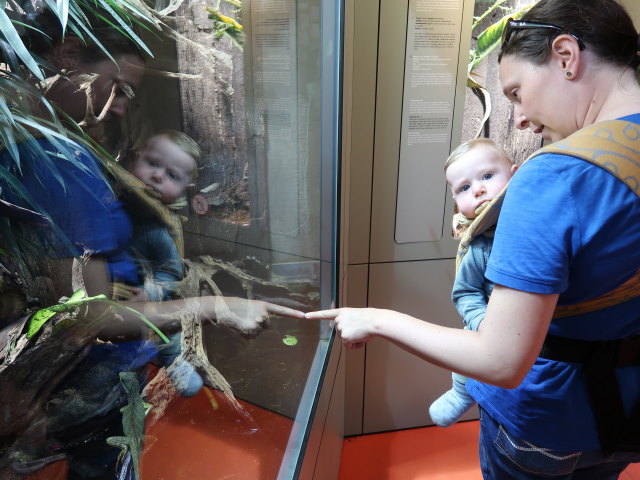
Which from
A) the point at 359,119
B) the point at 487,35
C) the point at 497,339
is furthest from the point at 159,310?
the point at 487,35

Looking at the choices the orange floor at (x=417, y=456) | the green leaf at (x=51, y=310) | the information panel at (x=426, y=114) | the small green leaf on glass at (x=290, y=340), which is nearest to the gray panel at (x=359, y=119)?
the information panel at (x=426, y=114)

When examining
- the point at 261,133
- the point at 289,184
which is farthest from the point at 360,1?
the point at 261,133

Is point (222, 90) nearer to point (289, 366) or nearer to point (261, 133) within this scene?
point (261, 133)

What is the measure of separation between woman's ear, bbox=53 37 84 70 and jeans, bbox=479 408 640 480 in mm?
973

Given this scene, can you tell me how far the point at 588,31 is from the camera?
696 mm

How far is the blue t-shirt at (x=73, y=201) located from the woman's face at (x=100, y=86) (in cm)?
4

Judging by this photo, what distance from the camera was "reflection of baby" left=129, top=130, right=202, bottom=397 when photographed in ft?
1.62

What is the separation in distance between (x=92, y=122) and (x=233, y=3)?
505 millimetres

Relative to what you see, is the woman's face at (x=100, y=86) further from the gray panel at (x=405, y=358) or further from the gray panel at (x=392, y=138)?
the gray panel at (x=405, y=358)

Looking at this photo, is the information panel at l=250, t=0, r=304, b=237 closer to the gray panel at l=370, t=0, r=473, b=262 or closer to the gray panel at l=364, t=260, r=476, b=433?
the gray panel at l=370, t=0, r=473, b=262

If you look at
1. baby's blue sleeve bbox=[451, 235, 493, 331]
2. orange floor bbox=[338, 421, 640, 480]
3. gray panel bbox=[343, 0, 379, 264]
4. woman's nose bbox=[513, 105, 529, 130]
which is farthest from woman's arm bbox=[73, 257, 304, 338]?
orange floor bbox=[338, 421, 640, 480]

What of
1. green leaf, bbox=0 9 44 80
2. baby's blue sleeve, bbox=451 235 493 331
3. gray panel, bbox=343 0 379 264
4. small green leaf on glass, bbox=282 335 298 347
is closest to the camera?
green leaf, bbox=0 9 44 80

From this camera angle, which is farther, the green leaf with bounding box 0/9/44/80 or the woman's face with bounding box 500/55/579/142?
the woman's face with bounding box 500/55/579/142

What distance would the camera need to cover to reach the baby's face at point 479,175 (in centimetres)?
133
